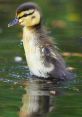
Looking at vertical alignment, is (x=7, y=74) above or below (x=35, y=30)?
below

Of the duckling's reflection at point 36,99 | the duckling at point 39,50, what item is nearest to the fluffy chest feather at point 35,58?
the duckling at point 39,50

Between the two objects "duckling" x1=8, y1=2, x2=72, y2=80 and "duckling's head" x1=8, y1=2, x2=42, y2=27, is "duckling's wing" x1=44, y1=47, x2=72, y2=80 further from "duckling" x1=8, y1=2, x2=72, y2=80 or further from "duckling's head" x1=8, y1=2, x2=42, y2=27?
"duckling's head" x1=8, y1=2, x2=42, y2=27

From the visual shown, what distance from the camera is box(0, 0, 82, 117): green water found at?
7660 millimetres

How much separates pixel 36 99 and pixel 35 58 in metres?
1.34

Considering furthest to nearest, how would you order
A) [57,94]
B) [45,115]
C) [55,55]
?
1. [55,55]
2. [57,94]
3. [45,115]

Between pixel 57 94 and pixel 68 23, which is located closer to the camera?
pixel 57 94

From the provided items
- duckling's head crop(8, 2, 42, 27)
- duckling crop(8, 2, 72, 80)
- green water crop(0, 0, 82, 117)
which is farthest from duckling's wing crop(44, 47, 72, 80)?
duckling's head crop(8, 2, 42, 27)

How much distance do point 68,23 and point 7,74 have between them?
538cm

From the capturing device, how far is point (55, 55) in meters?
9.40

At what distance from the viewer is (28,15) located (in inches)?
378

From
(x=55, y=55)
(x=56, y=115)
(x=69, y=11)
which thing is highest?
(x=69, y=11)

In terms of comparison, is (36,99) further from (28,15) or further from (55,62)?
(28,15)

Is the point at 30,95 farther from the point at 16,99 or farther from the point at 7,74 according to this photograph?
the point at 7,74

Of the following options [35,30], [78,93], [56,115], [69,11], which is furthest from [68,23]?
[56,115]
